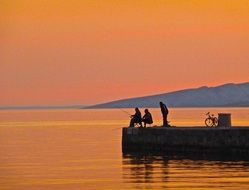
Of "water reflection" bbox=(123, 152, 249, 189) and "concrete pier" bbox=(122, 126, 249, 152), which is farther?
"concrete pier" bbox=(122, 126, 249, 152)

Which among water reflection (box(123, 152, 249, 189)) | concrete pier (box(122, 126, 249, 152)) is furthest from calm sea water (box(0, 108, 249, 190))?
concrete pier (box(122, 126, 249, 152))

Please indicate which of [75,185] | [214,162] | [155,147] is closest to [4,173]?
[75,185]

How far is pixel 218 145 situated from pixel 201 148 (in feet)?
6.01

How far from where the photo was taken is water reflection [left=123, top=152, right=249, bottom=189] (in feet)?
144

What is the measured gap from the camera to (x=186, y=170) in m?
51.0

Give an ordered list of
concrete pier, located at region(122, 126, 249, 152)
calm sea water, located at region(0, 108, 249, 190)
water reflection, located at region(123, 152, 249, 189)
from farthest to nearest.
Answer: concrete pier, located at region(122, 126, 249, 152) < calm sea water, located at region(0, 108, 249, 190) < water reflection, located at region(123, 152, 249, 189)

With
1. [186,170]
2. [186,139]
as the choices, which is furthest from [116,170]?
[186,139]

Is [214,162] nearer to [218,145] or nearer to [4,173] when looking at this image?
[218,145]

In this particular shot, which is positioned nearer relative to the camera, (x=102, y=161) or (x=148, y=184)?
(x=148, y=184)

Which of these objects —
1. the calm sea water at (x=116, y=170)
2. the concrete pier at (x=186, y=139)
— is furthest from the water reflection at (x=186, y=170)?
the concrete pier at (x=186, y=139)

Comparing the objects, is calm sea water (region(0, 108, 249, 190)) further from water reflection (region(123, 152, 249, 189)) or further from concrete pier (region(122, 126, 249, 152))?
concrete pier (region(122, 126, 249, 152))

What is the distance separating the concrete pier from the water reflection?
0.59 meters

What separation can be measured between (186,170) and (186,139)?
12598 mm

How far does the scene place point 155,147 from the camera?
2603 inches
